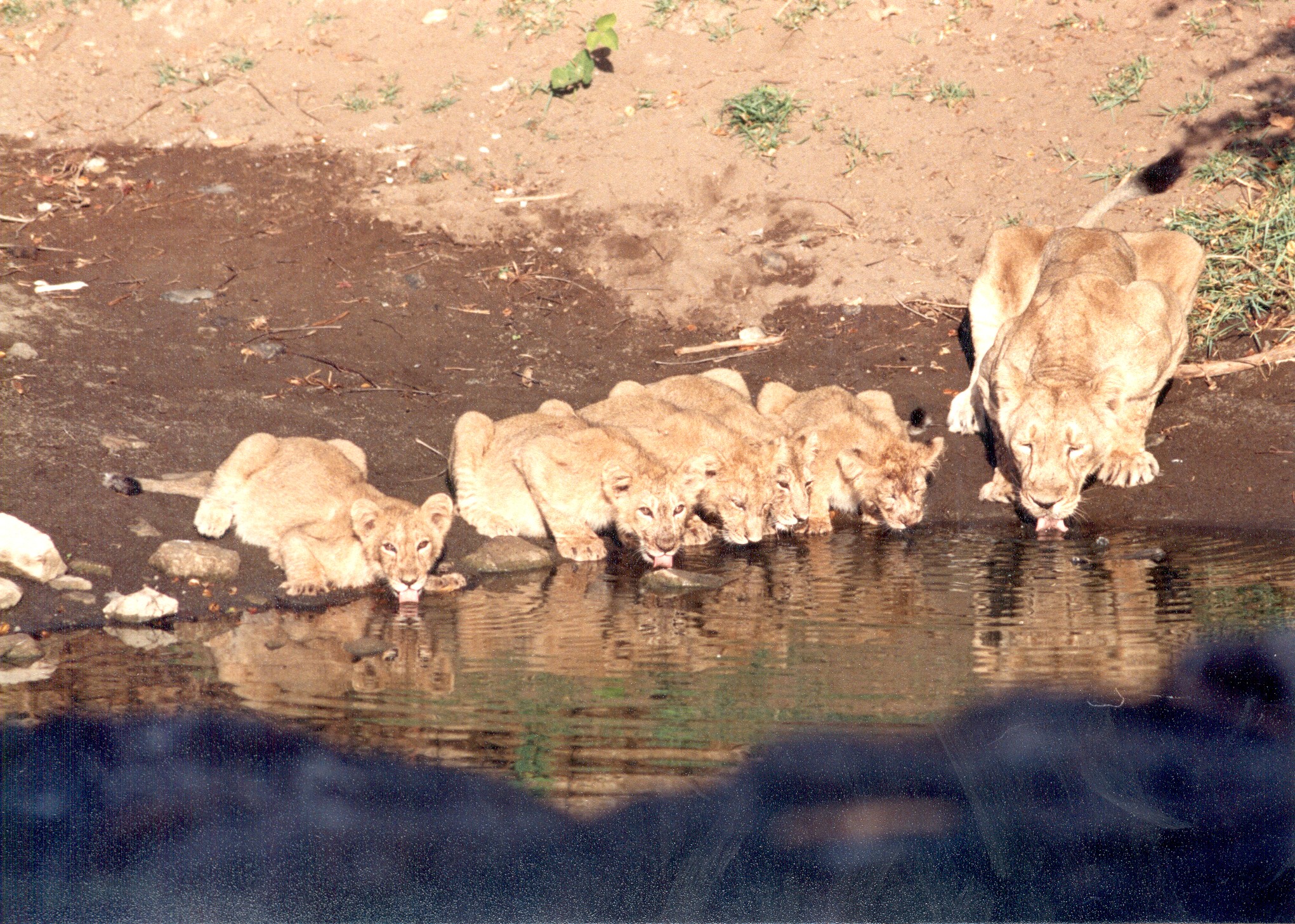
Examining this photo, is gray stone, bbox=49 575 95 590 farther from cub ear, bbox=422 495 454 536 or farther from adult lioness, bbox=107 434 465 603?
cub ear, bbox=422 495 454 536

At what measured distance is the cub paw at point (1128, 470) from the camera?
10.7 meters

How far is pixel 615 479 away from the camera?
950 cm

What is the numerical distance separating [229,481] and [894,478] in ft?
14.9

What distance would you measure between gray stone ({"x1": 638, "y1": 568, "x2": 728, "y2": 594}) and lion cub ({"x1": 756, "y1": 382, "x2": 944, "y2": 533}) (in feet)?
4.82

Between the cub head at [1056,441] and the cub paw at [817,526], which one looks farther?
the cub paw at [817,526]

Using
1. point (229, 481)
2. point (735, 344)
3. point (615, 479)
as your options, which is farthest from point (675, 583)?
point (735, 344)

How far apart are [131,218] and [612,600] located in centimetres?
793

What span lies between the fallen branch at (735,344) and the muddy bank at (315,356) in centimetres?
12

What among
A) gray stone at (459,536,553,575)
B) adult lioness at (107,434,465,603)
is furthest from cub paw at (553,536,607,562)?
adult lioness at (107,434,465,603)

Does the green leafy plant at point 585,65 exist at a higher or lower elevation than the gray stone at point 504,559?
higher

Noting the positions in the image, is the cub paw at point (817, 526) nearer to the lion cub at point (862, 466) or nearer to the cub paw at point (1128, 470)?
the lion cub at point (862, 466)

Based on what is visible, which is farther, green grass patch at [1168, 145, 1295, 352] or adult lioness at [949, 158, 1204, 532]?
green grass patch at [1168, 145, 1295, 352]

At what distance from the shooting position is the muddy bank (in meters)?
9.94

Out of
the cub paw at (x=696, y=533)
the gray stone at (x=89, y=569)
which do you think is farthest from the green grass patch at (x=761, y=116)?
the gray stone at (x=89, y=569)
